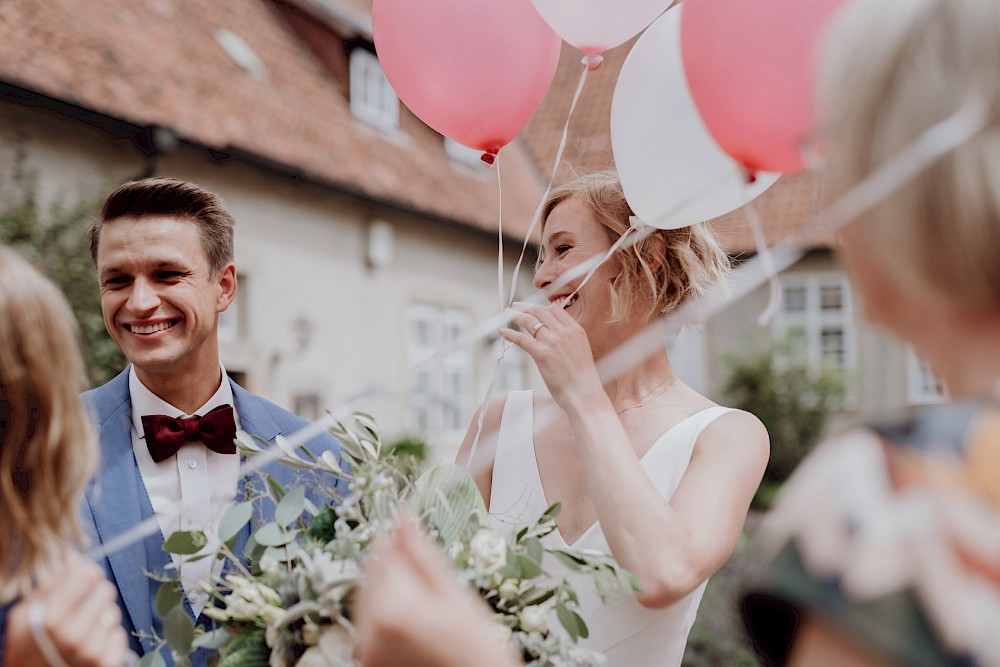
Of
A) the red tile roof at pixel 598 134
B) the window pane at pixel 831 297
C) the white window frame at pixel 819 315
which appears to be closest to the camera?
the red tile roof at pixel 598 134

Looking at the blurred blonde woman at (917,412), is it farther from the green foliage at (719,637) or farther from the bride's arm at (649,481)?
the green foliage at (719,637)

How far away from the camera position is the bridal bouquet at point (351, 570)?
1.44m

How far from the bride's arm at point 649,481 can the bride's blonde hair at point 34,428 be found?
892 millimetres

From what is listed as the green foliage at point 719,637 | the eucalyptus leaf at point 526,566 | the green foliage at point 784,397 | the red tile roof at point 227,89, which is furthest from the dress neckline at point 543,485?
the green foliage at point 784,397

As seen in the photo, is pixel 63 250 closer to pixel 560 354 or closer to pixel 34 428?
pixel 560 354

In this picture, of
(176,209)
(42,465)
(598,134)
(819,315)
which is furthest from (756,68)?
(819,315)

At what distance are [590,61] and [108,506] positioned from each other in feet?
5.03

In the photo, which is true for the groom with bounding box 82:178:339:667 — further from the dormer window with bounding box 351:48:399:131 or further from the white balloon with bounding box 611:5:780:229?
the dormer window with bounding box 351:48:399:131

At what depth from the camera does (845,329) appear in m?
14.9

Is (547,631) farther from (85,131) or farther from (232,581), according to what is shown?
(85,131)

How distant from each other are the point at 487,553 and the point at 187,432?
115cm

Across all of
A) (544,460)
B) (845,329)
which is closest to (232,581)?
(544,460)

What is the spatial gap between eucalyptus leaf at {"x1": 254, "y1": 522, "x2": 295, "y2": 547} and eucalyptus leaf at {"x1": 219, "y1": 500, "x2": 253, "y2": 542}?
0.22 feet

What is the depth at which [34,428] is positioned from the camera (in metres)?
1.42
